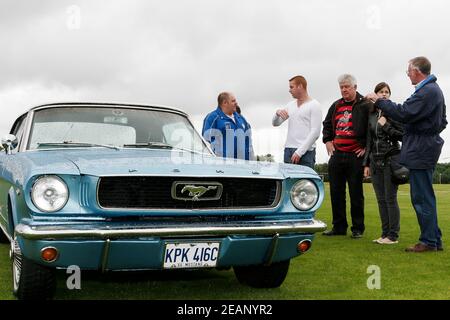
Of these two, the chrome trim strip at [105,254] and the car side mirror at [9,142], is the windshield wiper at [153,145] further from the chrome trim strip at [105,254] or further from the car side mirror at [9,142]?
the chrome trim strip at [105,254]

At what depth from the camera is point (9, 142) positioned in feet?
16.6

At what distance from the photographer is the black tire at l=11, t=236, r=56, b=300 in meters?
3.74

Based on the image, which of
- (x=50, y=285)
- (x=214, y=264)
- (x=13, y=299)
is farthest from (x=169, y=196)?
(x=13, y=299)

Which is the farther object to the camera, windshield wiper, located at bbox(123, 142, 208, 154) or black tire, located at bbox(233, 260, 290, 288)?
windshield wiper, located at bbox(123, 142, 208, 154)

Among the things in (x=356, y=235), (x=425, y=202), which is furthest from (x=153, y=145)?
(x=356, y=235)

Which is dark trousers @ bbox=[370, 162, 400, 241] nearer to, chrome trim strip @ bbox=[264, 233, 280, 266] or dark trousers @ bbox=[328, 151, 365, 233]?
dark trousers @ bbox=[328, 151, 365, 233]

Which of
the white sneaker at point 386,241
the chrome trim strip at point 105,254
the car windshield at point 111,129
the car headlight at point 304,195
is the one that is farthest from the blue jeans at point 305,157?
the chrome trim strip at point 105,254

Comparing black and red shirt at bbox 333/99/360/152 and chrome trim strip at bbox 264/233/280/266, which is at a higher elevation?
black and red shirt at bbox 333/99/360/152

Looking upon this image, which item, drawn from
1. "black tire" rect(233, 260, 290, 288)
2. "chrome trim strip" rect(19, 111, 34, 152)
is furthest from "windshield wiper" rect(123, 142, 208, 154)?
"black tire" rect(233, 260, 290, 288)

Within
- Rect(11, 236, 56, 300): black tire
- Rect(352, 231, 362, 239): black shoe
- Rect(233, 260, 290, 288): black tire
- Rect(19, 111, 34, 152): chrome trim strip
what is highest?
Rect(19, 111, 34, 152): chrome trim strip

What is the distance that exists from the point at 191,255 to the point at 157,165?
0.61m

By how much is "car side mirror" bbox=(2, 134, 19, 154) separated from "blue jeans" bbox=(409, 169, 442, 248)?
4.07m
